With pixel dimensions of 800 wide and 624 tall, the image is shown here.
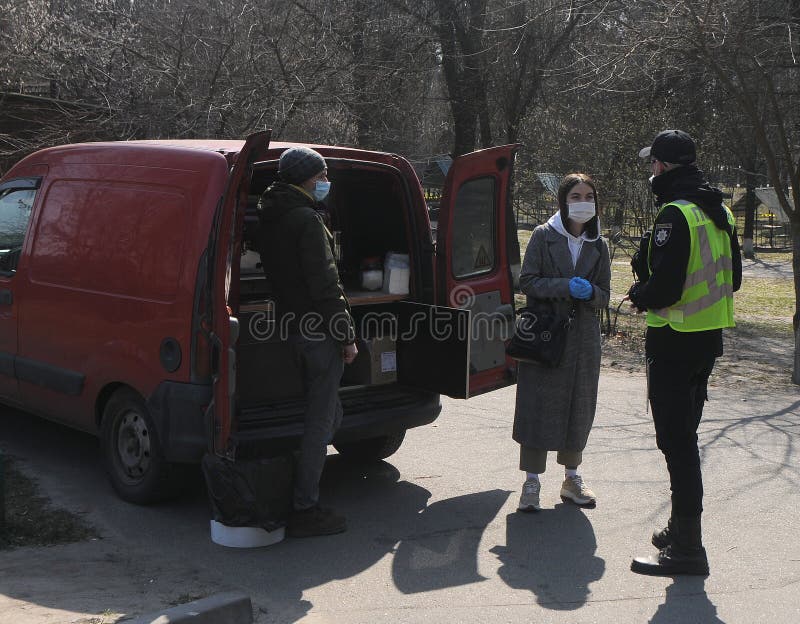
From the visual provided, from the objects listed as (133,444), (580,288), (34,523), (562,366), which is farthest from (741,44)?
(34,523)

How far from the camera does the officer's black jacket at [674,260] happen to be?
442 centimetres

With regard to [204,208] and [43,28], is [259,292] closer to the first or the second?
[204,208]

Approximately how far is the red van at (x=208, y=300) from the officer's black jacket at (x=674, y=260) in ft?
4.69

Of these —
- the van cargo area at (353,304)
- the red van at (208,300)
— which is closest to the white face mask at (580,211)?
the red van at (208,300)

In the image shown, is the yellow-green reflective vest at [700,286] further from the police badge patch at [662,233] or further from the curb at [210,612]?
the curb at [210,612]

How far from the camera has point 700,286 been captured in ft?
14.6

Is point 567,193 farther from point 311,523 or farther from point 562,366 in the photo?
point 311,523

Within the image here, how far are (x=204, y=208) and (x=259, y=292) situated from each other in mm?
1365

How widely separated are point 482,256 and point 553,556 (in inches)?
82.9

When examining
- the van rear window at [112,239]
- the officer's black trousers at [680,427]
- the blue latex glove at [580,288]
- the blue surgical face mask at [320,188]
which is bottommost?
the officer's black trousers at [680,427]

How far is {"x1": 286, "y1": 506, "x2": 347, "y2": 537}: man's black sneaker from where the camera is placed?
16.4ft

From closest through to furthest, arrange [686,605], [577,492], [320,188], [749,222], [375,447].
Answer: [686,605], [320,188], [577,492], [375,447], [749,222]

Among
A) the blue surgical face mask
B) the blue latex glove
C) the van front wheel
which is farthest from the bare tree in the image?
the van front wheel

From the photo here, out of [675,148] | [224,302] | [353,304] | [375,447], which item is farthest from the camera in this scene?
[375,447]
